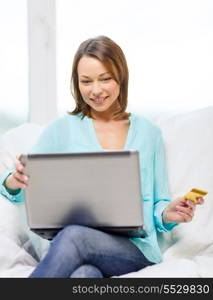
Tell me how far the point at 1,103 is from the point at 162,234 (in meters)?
1.09

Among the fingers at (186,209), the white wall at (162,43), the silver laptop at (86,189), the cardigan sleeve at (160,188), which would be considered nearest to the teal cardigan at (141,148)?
the cardigan sleeve at (160,188)

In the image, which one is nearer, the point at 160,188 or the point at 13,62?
the point at 160,188

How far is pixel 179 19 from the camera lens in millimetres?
2314

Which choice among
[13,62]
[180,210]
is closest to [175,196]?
[180,210]

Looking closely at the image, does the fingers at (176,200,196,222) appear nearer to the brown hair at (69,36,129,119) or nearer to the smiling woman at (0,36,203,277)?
the smiling woman at (0,36,203,277)

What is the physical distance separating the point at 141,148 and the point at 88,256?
1.40ft

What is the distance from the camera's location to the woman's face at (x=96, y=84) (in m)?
1.55

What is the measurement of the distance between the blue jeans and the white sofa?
0.19 metres

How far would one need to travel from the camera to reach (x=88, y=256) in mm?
1296

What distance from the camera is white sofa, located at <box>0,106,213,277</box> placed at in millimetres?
1582

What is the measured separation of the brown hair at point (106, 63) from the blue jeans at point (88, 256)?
0.46 m

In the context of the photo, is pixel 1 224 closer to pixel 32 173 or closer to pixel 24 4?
pixel 32 173

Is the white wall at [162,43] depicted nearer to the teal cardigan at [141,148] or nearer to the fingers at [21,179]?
the teal cardigan at [141,148]

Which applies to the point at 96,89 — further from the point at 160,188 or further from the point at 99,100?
the point at 160,188
